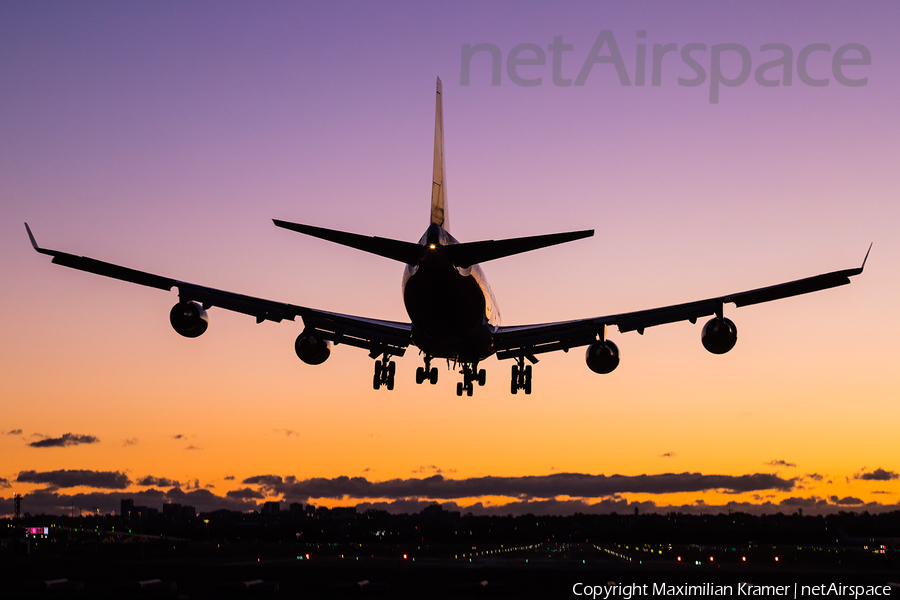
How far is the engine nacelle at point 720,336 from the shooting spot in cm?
3300

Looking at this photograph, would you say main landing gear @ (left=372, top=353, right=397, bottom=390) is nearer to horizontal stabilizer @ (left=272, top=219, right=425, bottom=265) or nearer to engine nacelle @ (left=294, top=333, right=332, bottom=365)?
engine nacelle @ (left=294, top=333, right=332, bottom=365)

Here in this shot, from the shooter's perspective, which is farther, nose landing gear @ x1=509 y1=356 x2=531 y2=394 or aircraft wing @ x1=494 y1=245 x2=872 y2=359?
nose landing gear @ x1=509 y1=356 x2=531 y2=394

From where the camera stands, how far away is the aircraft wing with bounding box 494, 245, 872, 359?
30672mm

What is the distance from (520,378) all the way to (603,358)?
23.9 ft

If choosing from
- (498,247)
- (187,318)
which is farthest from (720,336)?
(187,318)

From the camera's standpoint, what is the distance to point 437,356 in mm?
39312

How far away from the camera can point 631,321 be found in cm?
3584

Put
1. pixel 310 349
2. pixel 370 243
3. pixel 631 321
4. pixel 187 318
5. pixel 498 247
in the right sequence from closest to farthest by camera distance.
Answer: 1. pixel 370 243
2. pixel 498 247
3. pixel 187 318
4. pixel 631 321
5. pixel 310 349

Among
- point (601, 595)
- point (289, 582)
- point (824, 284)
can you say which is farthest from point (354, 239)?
point (289, 582)

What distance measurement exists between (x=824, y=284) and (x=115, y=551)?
240ft

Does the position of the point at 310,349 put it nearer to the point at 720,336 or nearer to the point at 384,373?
the point at 384,373

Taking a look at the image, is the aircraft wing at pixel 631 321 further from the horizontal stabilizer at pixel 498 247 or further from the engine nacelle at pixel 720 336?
the horizontal stabilizer at pixel 498 247

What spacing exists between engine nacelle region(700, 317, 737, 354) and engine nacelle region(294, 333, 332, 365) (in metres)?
17.5

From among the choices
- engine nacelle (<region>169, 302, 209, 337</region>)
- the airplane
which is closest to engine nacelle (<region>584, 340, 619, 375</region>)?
the airplane
